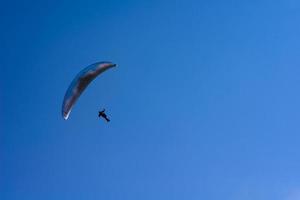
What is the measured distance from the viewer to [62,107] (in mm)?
55844

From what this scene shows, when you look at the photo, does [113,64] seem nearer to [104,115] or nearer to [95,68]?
[95,68]

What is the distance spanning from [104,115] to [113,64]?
6.15 m

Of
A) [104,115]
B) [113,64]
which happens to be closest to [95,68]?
[113,64]

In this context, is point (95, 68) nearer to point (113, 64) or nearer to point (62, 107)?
point (113, 64)

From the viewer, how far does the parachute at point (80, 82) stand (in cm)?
5453

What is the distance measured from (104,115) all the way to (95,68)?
562 cm

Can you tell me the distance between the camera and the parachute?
54531 millimetres

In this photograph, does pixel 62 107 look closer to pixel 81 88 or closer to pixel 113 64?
pixel 81 88

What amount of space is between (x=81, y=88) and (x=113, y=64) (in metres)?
4.73

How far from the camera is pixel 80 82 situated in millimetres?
54656

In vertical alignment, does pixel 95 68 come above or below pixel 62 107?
above

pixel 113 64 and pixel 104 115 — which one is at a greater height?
pixel 113 64

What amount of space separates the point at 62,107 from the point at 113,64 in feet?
26.2

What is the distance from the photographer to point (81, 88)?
5525 cm
